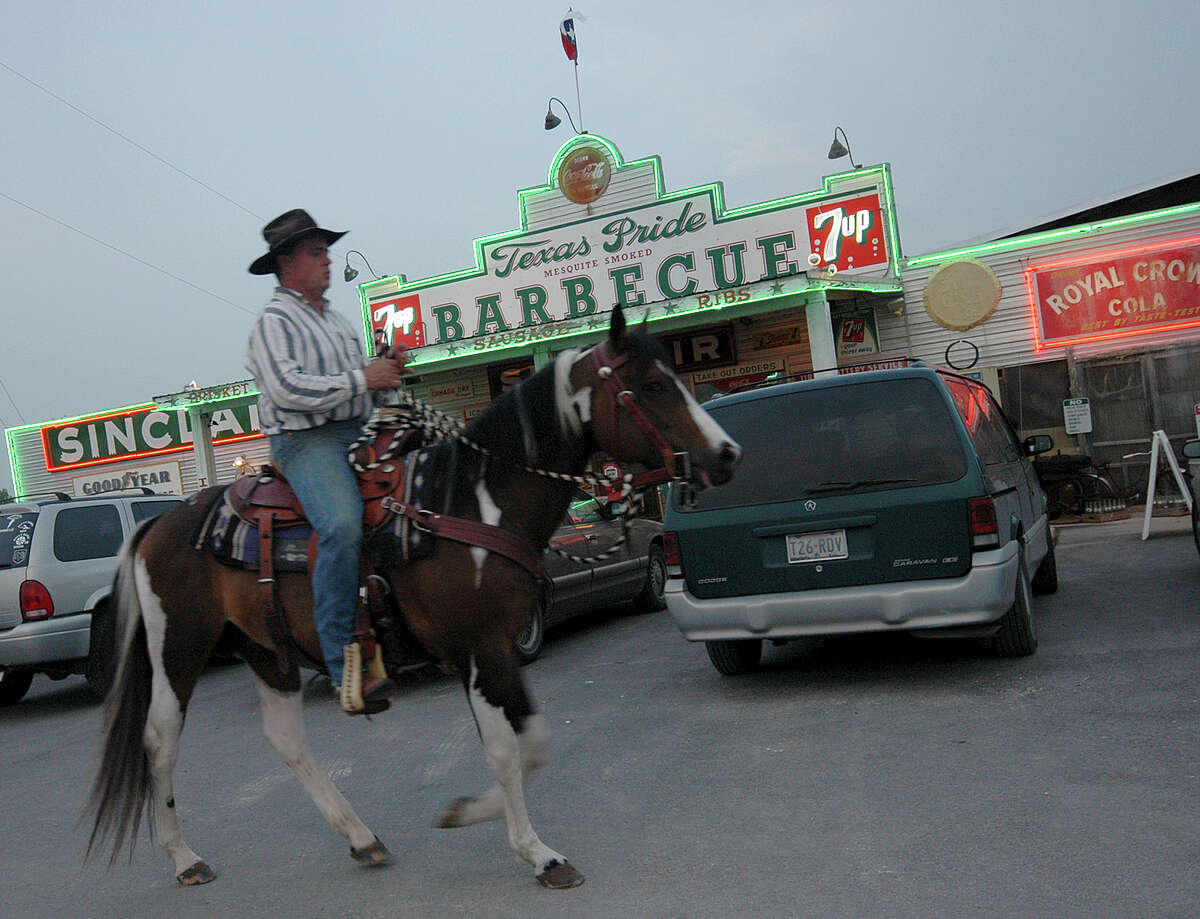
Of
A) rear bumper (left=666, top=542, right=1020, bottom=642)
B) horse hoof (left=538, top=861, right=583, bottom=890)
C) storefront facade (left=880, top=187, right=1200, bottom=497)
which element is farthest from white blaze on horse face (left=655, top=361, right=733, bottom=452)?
storefront facade (left=880, top=187, right=1200, bottom=497)

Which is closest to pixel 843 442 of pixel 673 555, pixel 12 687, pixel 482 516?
pixel 673 555

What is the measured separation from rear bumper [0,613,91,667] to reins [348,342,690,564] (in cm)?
595

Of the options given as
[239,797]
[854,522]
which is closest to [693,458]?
[854,522]

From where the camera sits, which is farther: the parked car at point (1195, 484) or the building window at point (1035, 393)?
the building window at point (1035, 393)

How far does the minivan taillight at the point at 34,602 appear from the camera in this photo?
8.59 metres

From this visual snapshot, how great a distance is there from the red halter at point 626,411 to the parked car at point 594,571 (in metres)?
3.92

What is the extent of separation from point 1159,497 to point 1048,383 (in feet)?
8.26

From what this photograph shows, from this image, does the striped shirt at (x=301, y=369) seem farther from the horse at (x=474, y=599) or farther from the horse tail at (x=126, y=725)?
the horse tail at (x=126, y=725)

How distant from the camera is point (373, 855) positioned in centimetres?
412

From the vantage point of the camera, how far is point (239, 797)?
5.57m

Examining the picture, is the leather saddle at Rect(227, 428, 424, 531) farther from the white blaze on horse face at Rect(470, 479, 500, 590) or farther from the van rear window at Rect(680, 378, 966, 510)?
the van rear window at Rect(680, 378, 966, 510)

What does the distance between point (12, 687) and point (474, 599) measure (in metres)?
8.36

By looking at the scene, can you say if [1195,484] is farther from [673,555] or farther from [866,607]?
[673,555]

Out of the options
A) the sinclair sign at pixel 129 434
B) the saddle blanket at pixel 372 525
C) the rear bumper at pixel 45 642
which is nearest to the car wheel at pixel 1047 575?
the saddle blanket at pixel 372 525
